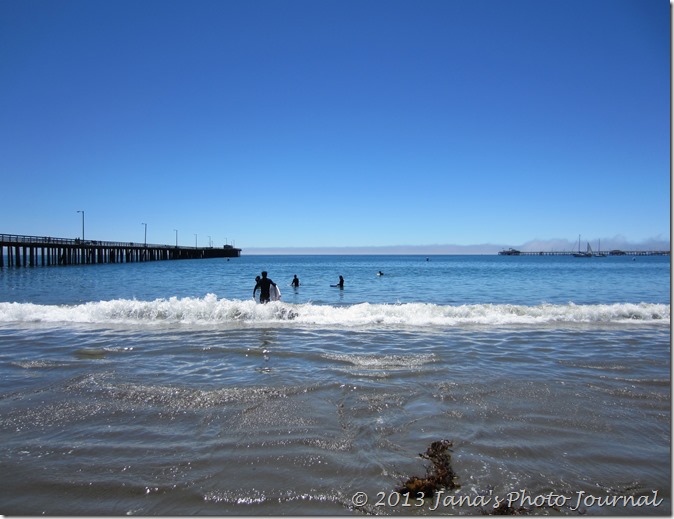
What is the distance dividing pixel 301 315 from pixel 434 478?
11.0m

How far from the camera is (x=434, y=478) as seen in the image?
12.1 ft

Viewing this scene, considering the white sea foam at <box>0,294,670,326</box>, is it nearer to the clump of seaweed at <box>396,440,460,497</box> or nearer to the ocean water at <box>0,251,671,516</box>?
the ocean water at <box>0,251,671,516</box>

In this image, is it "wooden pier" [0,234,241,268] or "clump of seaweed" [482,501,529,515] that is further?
"wooden pier" [0,234,241,268]

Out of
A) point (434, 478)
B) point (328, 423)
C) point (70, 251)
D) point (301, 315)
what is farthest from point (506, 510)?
point (70, 251)

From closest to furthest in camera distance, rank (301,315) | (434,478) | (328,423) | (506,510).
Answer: (506,510)
(434,478)
(328,423)
(301,315)

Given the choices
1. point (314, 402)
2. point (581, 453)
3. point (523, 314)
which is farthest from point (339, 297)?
point (581, 453)

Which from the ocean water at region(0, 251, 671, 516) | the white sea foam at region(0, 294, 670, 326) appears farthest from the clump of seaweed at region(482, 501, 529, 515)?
the white sea foam at region(0, 294, 670, 326)

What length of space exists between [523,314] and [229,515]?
14368 millimetres

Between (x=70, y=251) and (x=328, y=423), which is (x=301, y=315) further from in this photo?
(x=70, y=251)

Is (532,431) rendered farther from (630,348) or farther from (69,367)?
(69,367)

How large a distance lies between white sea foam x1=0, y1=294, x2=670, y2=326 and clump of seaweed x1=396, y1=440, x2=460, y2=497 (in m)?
8.82

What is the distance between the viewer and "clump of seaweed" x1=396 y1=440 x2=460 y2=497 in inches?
141

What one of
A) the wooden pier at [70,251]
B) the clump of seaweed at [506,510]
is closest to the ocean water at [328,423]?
the clump of seaweed at [506,510]

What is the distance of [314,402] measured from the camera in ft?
19.2
